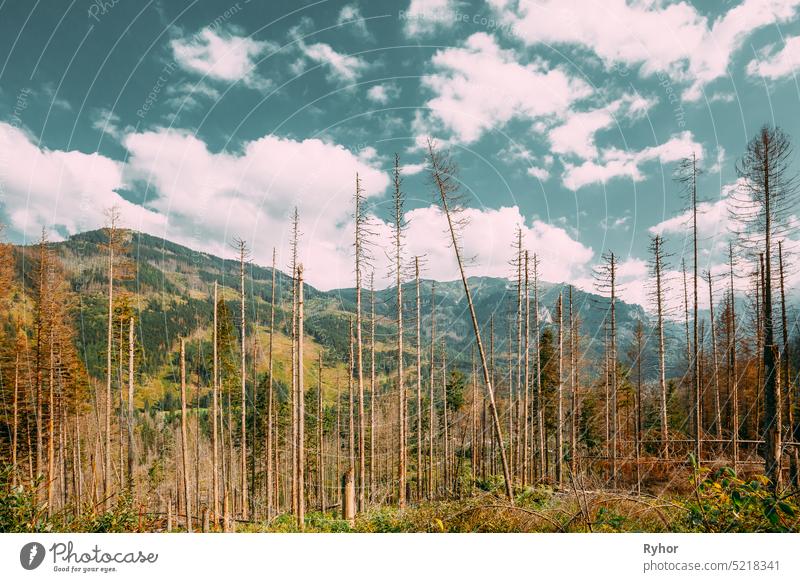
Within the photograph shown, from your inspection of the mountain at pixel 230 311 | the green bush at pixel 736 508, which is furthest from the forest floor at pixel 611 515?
the mountain at pixel 230 311

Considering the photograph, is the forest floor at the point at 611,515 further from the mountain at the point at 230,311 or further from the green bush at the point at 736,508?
the mountain at the point at 230,311

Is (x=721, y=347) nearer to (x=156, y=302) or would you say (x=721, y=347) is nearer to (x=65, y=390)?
(x=65, y=390)

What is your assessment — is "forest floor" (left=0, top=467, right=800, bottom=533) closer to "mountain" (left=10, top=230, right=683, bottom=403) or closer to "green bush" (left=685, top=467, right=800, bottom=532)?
"green bush" (left=685, top=467, right=800, bottom=532)

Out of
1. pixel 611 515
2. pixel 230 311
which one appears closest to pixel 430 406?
pixel 230 311

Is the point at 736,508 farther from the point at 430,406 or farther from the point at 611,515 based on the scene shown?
the point at 430,406

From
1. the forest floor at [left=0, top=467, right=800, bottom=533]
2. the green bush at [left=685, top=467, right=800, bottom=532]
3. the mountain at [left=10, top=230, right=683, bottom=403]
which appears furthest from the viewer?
the mountain at [left=10, top=230, right=683, bottom=403]

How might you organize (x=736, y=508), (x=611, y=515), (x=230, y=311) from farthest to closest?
1. (x=230, y=311)
2. (x=611, y=515)
3. (x=736, y=508)

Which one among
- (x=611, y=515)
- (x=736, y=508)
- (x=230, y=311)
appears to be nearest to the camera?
(x=736, y=508)

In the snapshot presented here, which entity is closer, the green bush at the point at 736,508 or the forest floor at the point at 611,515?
the green bush at the point at 736,508

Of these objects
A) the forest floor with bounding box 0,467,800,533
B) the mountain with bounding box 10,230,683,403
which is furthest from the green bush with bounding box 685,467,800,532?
the mountain with bounding box 10,230,683,403

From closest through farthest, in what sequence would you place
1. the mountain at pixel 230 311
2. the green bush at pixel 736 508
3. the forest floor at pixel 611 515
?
the green bush at pixel 736 508 → the forest floor at pixel 611 515 → the mountain at pixel 230 311

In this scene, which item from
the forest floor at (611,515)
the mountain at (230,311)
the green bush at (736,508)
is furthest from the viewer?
the mountain at (230,311)
